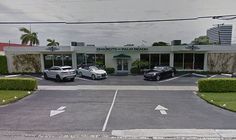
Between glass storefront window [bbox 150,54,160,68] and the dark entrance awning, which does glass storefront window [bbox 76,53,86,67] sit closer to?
the dark entrance awning

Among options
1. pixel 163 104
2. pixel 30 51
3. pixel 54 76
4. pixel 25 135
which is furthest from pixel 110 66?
pixel 25 135

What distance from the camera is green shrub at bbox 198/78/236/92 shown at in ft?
46.0

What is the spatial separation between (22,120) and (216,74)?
78.0ft

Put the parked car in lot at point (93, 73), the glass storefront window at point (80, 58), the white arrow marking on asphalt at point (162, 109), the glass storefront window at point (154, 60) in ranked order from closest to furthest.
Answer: the white arrow marking on asphalt at point (162, 109), the parked car in lot at point (93, 73), the glass storefront window at point (154, 60), the glass storefront window at point (80, 58)

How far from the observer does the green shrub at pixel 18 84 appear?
14.9 m

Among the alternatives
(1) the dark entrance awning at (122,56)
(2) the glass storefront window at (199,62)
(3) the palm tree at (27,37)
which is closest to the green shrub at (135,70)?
(1) the dark entrance awning at (122,56)

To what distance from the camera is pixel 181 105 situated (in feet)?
34.9

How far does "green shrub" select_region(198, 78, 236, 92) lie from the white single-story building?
1112 centimetres

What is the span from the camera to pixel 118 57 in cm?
2630

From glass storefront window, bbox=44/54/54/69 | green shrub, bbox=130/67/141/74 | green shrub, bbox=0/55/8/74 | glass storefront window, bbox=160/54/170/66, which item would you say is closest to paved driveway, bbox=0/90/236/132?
green shrub, bbox=130/67/141/74

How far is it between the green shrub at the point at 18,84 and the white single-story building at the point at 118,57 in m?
11.2

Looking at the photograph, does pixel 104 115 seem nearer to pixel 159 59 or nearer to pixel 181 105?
pixel 181 105

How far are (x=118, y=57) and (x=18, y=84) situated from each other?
46.8 feet

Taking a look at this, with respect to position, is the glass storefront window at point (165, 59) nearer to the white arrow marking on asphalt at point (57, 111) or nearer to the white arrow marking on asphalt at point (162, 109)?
the white arrow marking on asphalt at point (162, 109)
